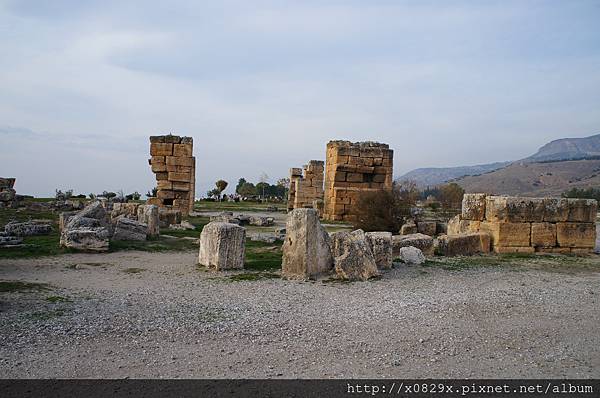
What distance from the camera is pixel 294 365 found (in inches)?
177

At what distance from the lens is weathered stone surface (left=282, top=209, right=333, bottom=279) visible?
8438 mm

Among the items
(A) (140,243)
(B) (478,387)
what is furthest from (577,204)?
(A) (140,243)

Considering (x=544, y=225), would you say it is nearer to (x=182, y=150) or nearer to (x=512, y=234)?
(x=512, y=234)

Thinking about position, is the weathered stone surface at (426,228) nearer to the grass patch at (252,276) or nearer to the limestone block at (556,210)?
the limestone block at (556,210)

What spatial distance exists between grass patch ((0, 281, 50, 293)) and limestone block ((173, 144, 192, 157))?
47.8 feet

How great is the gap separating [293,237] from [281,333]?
325 centimetres

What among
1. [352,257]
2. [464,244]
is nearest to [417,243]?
[464,244]

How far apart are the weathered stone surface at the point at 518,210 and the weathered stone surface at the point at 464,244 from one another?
24.6 inches

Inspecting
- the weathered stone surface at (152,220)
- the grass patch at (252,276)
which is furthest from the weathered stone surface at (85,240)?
the grass patch at (252,276)

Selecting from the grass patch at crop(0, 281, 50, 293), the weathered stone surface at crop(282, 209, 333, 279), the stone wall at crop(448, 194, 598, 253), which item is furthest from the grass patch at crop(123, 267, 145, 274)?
the stone wall at crop(448, 194, 598, 253)

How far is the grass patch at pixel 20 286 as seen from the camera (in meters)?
6.84

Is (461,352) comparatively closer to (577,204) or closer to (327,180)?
(577,204)

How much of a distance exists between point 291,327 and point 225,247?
11.9 ft

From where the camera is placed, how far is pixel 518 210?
39.8ft
